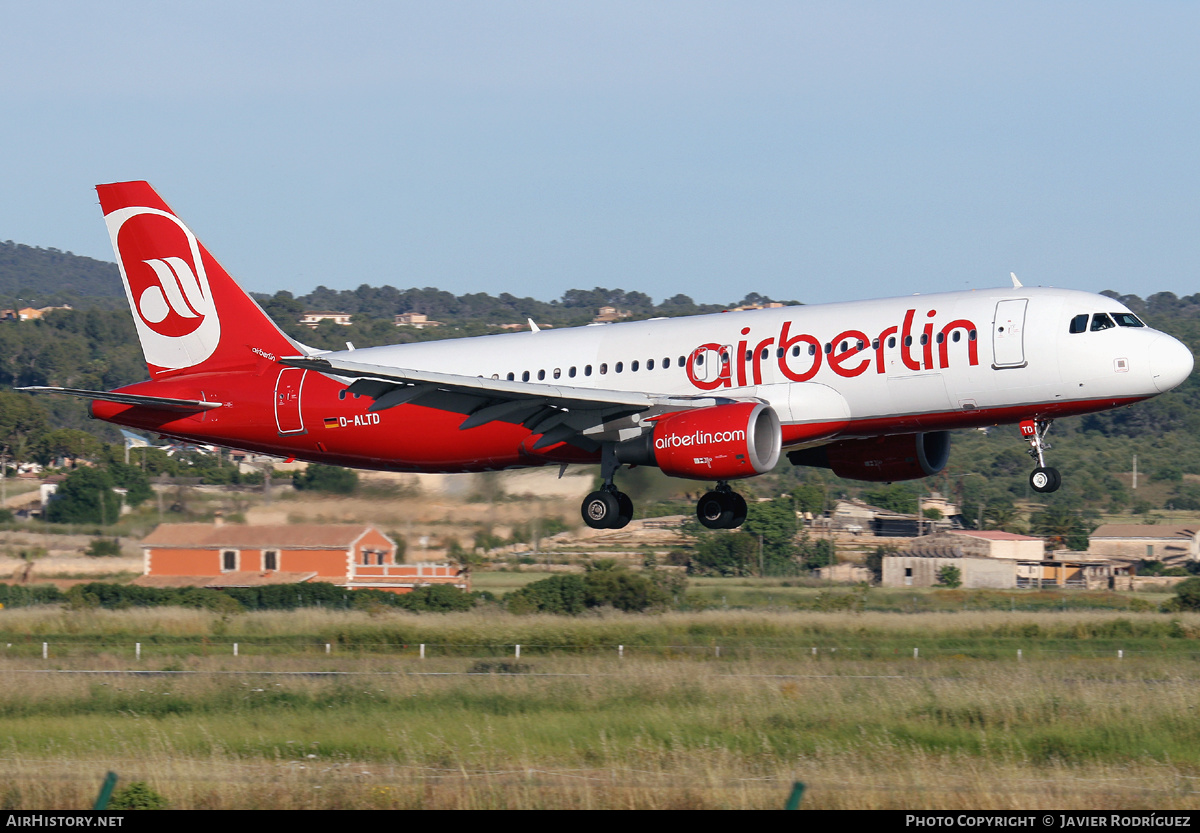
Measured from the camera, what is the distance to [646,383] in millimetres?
32000

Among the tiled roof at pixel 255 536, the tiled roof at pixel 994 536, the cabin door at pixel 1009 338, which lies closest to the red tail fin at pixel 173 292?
the tiled roof at pixel 255 536

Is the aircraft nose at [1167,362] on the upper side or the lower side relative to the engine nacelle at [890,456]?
upper

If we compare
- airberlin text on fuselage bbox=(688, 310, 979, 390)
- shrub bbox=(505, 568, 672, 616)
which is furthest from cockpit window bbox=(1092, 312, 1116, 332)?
shrub bbox=(505, 568, 672, 616)

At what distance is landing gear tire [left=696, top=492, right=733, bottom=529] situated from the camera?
33.7 m

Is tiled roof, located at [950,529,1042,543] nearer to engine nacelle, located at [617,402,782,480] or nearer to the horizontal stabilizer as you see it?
engine nacelle, located at [617,402,782,480]

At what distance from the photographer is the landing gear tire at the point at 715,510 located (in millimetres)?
33656

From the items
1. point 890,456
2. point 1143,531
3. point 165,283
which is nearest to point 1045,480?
point 890,456

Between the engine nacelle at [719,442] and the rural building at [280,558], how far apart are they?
41.4 ft

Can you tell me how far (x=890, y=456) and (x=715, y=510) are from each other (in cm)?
442

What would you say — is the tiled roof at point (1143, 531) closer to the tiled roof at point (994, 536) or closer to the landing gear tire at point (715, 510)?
the tiled roof at point (994, 536)

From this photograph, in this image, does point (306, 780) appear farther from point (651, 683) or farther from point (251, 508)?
point (251, 508)

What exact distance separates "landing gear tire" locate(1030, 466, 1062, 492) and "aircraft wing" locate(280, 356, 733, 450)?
6.88 metres

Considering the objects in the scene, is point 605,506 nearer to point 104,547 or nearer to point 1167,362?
point 1167,362

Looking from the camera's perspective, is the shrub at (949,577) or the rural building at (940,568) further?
the rural building at (940,568)
